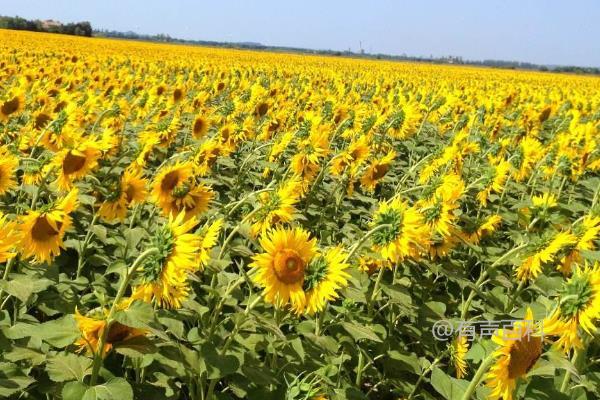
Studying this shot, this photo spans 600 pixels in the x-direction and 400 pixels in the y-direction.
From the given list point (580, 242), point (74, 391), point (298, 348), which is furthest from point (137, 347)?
point (580, 242)

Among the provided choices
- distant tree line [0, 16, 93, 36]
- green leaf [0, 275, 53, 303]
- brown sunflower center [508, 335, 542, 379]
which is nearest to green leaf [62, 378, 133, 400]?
green leaf [0, 275, 53, 303]

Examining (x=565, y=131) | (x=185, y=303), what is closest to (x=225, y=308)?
(x=185, y=303)

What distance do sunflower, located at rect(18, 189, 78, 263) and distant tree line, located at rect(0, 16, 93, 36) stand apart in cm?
5990

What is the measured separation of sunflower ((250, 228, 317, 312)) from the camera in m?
2.29

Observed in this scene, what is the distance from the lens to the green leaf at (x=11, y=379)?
1.93 metres

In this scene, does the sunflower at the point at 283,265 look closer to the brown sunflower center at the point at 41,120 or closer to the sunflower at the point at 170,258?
the sunflower at the point at 170,258

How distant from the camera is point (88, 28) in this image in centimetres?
6262

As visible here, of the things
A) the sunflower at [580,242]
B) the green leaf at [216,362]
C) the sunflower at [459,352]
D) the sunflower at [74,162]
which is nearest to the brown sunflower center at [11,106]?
the sunflower at [74,162]

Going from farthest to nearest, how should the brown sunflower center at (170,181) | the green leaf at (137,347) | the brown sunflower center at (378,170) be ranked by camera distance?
the brown sunflower center at (378,170) → the brown sunflower center at (170,181) → the green leaf at (137,347)

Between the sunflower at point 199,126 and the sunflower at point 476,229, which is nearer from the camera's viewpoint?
the sunflower at point 476,229

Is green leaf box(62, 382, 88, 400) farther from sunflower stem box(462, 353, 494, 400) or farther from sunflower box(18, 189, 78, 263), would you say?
sunflower stem box(462, 353, 494, 400)

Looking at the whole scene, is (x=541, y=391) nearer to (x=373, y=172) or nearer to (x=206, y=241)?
(x=206, y=241)

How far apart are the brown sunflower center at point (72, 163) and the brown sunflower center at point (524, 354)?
2477 millimetres

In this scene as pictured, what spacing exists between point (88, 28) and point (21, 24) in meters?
9.08
